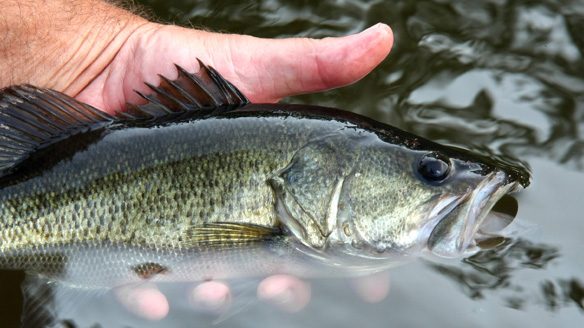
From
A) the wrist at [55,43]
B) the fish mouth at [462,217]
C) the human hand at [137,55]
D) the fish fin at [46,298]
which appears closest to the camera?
the fish mouth at [462,217]

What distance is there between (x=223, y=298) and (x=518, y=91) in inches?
111

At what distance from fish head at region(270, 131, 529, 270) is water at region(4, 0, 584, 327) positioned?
1.83 ft

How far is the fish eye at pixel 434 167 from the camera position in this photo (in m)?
2.96

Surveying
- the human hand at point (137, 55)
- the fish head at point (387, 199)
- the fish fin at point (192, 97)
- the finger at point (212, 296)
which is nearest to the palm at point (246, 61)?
the human hand at point (137, 55)

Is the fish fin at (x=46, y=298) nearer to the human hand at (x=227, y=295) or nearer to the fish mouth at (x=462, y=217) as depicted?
the human hand at (x=227, y=295)

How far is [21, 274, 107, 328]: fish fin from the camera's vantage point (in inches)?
135

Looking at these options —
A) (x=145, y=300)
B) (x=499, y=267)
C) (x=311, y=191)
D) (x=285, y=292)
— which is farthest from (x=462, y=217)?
(x=145, y=300)

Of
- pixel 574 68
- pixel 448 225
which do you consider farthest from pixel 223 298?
pixel 574 68

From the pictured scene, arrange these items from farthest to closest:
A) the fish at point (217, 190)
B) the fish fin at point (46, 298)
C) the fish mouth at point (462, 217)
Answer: the fish fin at point (46, 298)
the fish at point (217, 190)
the fish mouth at point (462, 217)

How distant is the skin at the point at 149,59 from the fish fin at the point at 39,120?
0.73 m

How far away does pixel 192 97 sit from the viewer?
132 inches

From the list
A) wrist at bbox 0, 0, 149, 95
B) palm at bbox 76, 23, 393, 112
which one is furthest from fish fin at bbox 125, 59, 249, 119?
wrist at bbox 0, 0, 149, 95

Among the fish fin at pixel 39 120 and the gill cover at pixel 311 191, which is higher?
the fish fin at pixel 39 120

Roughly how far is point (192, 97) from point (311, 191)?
89cm
